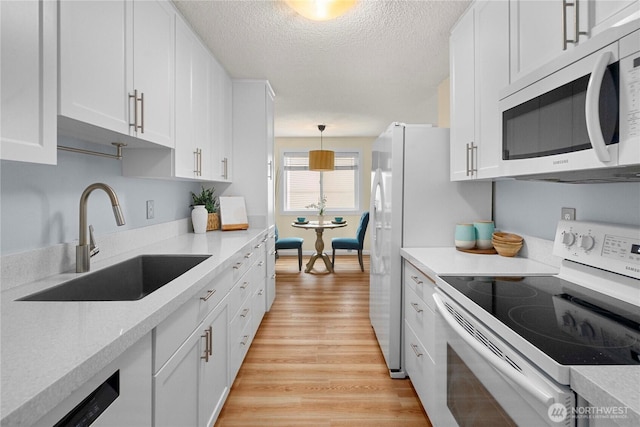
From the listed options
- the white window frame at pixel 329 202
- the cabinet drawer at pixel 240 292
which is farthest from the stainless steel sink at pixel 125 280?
the white window frame at pixel 329 202

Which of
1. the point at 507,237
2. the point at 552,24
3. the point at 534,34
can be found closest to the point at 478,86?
the point at 534,34

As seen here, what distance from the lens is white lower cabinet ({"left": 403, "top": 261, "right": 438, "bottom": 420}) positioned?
68.1 inches

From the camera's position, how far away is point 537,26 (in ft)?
4.55

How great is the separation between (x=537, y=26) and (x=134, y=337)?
5.81 ft

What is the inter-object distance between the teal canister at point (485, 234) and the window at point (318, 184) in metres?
4.88

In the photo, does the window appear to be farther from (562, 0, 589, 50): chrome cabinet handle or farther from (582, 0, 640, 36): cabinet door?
(582, 0, 640, 36): cabinet door

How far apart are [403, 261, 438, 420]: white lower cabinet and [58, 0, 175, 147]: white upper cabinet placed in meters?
1.59

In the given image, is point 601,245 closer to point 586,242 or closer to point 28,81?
point 586,242

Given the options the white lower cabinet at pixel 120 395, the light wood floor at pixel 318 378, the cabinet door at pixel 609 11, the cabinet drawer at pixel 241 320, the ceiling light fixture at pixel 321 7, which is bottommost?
the light wood floor at pixel 318 378

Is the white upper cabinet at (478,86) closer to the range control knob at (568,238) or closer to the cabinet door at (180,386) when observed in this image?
the range control knob at (568,238)

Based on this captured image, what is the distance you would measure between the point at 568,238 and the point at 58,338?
1.79 meters

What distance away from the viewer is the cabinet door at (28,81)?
912 millimetres

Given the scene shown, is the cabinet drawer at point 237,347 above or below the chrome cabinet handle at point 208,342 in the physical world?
below

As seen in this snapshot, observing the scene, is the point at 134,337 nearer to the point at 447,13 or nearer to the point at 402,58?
the point at 447,13
